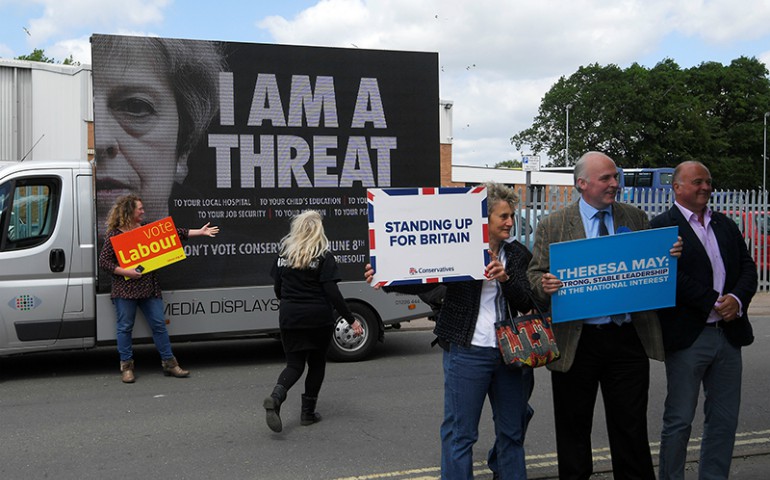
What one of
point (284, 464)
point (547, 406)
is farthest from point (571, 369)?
point (547, 406)

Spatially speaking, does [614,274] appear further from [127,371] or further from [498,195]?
[127,371]

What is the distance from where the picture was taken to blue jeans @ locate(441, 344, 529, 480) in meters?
4.12

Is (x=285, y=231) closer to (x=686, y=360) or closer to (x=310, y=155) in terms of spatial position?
(x=310, y=155)

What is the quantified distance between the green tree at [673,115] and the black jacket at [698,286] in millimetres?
55121

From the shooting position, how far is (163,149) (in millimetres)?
8234

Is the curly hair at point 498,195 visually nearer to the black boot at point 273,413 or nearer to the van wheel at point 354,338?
the black boot at point 273,413

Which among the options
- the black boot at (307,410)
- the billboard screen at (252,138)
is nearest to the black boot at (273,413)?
the black boot at (307,410)

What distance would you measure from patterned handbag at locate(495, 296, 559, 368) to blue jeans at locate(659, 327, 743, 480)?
2.50ft

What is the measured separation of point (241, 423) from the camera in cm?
658

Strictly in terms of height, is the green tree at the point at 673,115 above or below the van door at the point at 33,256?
above

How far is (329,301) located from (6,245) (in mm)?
A: 3622

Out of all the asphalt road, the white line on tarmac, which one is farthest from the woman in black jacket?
the white line on tarmac

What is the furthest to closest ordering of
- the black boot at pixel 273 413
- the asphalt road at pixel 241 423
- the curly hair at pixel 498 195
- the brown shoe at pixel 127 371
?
the brown shoe at pixel 127 371 < the black boot at pixel 273 413 < the asphalt road at pixel 241 423 < the curly hair at pixel 498 195

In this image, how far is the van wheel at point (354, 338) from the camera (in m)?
9.09
